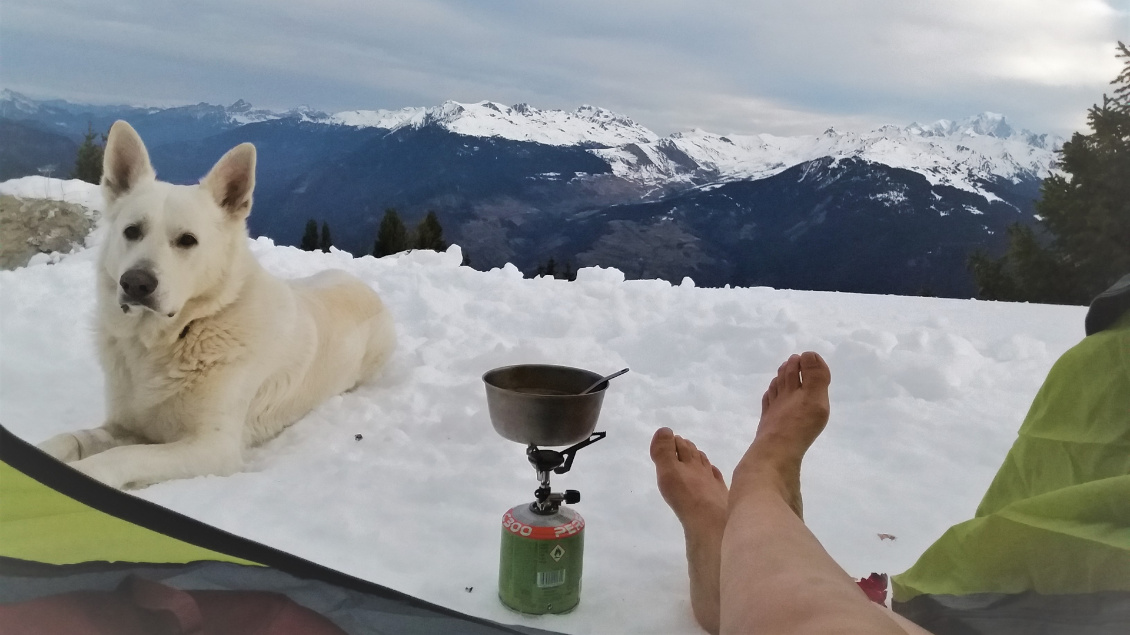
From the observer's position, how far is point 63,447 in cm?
106

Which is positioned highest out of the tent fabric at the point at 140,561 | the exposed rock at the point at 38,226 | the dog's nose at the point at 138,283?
the exposed rock at the point at 38,226

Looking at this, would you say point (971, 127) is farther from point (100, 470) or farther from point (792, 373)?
point (100, 470)

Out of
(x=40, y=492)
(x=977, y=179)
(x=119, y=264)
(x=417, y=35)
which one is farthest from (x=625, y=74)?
(x=40, y=492)

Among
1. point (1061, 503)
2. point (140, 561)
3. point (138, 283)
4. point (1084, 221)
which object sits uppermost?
point (1084, 221)

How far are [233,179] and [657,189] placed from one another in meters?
0.73

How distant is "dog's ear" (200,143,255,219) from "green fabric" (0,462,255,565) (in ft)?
1.66

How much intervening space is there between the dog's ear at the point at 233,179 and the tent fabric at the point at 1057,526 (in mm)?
1220

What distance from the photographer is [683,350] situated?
1.42 meters

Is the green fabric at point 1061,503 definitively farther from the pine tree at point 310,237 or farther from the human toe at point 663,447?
the pine tree at point 310,237

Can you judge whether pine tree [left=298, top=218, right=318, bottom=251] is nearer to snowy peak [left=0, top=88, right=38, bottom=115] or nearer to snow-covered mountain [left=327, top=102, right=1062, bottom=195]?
snow-covered mountain [left=327, top=102, right=1062, bottom=195]

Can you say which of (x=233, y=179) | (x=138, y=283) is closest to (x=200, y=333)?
(x=138, y=283)

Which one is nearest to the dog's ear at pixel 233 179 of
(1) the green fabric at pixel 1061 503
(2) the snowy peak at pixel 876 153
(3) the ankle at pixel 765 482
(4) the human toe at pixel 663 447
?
(2) the snowy peak at pixel 876 153

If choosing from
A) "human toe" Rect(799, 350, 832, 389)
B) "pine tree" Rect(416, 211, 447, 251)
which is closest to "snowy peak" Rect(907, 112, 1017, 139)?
"human toe" Rect(799, 350, 832, 389)

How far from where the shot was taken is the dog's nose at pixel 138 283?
107 centimetres
